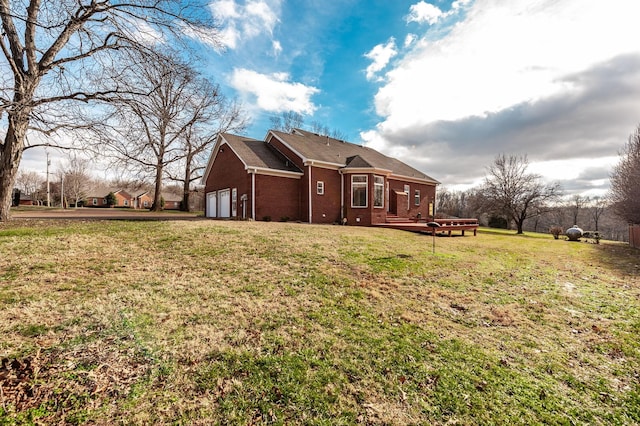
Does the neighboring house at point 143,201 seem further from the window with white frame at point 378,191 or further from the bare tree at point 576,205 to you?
the bare tree at point 576,205

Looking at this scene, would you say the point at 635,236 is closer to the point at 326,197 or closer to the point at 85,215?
the point at 326,197

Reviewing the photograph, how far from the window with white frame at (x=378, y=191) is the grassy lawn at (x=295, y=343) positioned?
11339 mm

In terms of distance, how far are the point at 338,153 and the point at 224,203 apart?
→ 30.6ft

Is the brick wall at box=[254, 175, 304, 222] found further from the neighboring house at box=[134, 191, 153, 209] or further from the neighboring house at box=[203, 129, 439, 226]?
the neighboring house at box=[134, 191, 153, 209]

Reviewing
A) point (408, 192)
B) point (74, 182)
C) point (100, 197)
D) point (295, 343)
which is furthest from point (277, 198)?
point (100, 197)

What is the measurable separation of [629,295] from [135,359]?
997cm

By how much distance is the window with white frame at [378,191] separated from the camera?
18266 millimetres

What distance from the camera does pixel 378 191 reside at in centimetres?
1866

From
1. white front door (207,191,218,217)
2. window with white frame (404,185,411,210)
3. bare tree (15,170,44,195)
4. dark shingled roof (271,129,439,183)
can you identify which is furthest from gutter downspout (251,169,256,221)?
bare tree (15,170,44,195)

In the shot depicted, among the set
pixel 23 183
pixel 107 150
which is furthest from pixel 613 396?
pixel 23 183

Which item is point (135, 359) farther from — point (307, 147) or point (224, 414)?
point (307, 147)

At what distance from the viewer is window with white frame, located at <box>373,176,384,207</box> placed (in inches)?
719

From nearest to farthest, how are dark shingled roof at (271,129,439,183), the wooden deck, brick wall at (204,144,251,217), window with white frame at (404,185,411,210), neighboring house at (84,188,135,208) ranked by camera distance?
the wooden deck, brick wall at (204,144,251,217), dark shingled roof at (271,129,439,183), window with white frame at (404,185,411,210), neighboring house at (84,188,135,208)

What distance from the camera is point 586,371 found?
3.57 meters
